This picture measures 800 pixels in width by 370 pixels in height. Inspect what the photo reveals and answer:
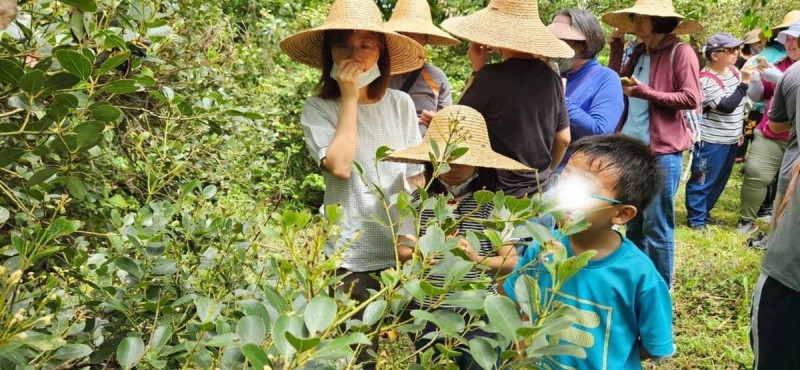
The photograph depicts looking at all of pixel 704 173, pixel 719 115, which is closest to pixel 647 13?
pixel 719 115

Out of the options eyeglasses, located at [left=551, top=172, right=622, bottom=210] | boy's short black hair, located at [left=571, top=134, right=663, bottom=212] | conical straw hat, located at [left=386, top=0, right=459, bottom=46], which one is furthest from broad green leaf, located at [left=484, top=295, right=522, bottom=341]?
conical straw hat, located at [left=386, top=0, right=459, bottom=46]

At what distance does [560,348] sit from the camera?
847 mm

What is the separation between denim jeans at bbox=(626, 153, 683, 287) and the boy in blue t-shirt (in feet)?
6.16

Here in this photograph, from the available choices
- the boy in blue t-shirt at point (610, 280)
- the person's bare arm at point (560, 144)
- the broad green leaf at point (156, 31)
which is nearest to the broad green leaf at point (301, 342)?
the broad green leaf at point (156, 31)

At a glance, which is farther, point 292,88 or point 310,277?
point 292,88

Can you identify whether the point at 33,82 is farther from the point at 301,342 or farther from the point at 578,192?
the point at 578,192

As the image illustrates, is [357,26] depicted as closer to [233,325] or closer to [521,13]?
[521,13]

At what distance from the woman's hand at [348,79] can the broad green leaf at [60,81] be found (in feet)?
3.92

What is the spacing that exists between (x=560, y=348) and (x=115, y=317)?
2.74 ft

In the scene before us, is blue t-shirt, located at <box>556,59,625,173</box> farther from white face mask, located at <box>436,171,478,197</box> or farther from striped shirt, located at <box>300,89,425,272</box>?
striped shirt, located at <box>300,89,425,272</box>

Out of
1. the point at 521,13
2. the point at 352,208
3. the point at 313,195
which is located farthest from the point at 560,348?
the point at 313,195

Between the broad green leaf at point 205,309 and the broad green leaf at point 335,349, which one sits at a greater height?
the broad green leaf at point 335,349

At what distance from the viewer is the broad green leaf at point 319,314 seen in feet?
2.32

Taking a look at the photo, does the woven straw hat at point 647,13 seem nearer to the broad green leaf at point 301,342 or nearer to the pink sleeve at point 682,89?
the pink sleeve at point 682,89
